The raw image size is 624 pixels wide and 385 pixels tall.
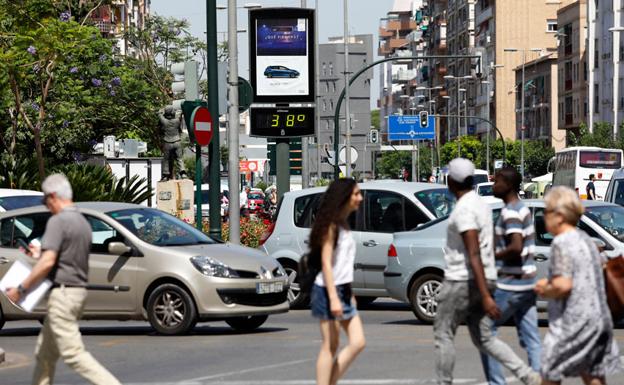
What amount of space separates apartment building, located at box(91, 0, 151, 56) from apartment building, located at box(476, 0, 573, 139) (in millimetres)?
32008

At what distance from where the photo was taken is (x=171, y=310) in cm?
1769

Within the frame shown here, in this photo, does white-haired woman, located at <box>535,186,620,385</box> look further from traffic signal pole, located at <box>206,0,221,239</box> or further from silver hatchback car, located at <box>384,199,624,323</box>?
traffic signal pole, located at <box>206,0,221,239</box>

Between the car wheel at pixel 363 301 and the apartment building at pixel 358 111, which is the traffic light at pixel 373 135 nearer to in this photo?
the apartment building at pixel 358 111

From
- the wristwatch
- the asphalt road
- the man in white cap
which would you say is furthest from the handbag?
the wristwatch

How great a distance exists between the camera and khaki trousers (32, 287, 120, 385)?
10.6m

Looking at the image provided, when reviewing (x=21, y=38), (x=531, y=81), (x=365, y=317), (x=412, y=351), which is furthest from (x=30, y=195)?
(x=531, y=81)

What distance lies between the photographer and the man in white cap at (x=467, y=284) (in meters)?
10.9

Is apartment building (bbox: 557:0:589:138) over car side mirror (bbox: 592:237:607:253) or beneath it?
over

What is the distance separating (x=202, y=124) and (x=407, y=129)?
64.5m

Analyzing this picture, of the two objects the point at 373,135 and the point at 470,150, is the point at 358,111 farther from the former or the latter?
the point at 470,150

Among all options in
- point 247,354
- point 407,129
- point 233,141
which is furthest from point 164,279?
point 407,129

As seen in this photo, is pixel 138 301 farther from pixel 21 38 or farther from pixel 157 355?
pixel 21 38

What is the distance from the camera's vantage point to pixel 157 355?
15758 millimetres

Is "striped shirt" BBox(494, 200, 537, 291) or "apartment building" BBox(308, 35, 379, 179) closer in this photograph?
"striped shirt" BBox(494, 200, 537, 291)
